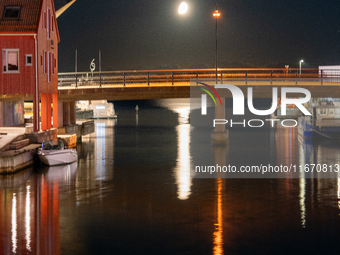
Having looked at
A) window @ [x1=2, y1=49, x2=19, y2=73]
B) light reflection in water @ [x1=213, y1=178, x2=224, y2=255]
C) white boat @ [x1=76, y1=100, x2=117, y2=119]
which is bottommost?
light reflection in water @ [x1=213, y1=178, x2=224, y2=255]

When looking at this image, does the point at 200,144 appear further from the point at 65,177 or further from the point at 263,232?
the point at 263,232

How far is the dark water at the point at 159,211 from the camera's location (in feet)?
56.7

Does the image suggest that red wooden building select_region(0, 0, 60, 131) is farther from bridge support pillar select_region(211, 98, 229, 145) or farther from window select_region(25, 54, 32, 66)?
bridge support pillar select_region(211, 98, 229, 145)

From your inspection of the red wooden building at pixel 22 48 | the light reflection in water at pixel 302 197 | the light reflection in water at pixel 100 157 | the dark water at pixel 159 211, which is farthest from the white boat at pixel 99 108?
the light reflection in water at pixel 302 197

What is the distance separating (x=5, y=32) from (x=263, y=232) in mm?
23948

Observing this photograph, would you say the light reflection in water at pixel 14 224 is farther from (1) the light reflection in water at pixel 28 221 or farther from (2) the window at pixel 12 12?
(2) the window at pixel 12 12

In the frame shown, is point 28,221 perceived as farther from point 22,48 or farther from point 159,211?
point 22,48

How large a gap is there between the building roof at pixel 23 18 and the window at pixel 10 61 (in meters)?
1.56

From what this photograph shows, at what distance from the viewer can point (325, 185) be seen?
28047mm

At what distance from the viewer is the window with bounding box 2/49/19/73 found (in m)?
36.1

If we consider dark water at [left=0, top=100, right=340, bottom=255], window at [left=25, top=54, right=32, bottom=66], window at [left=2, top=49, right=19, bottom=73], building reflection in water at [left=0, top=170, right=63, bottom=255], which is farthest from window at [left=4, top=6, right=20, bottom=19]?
building reflection in water at [left=0, top=170, right=63, bottom=255]

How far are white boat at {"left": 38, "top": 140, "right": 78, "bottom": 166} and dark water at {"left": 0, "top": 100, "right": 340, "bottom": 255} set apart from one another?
77cm

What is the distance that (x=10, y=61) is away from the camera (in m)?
36.2

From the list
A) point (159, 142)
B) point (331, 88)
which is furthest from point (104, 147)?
point (331, 88)
